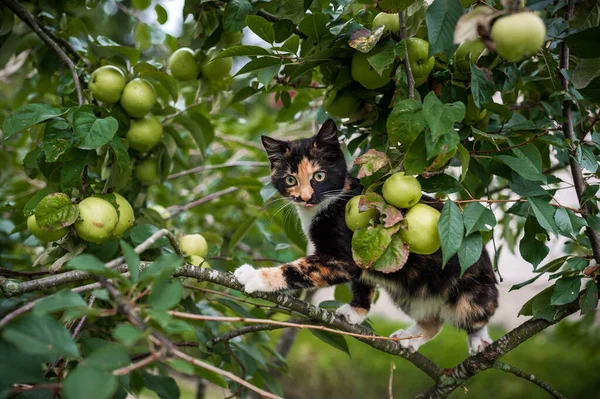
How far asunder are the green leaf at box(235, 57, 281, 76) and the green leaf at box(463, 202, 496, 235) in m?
0.60

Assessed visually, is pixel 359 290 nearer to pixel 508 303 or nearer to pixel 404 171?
pixel 404 171

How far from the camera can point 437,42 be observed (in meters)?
0.97

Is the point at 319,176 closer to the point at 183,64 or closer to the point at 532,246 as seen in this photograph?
the point at 183,64

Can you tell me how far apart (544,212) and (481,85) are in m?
0.32

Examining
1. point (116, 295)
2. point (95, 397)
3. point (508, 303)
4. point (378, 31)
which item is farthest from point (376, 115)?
point (508, 303)

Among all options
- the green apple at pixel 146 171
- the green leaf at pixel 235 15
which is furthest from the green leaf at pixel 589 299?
the green apple at pixel 146 171

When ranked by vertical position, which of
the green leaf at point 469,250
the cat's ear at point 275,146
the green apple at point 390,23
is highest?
the green apple at point 390,23

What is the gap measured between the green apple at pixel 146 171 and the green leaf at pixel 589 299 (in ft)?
4.29

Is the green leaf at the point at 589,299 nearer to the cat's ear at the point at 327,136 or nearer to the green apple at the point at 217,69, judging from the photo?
the cat's ear at the point at 327,136

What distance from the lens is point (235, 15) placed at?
147cm

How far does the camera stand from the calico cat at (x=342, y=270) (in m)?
1.70

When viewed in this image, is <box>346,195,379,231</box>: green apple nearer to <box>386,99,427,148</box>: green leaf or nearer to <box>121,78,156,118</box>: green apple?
<box>386,99,427,148</box>: green leaf

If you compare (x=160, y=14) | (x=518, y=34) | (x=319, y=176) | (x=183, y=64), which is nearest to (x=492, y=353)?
(x=319, y=176)

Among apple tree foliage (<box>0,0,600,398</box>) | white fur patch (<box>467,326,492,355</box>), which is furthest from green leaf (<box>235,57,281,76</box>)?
white fur patch (<box>467,326,492,355</box>)
